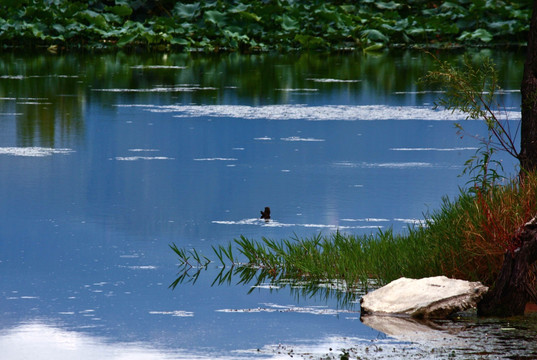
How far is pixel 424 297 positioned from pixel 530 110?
2052 mm

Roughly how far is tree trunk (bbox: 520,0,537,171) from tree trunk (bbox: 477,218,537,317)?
153 cm

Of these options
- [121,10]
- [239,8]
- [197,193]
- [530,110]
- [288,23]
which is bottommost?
[197,193]

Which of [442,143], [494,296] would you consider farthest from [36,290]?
[442,143]

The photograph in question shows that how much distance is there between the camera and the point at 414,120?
15.6 m

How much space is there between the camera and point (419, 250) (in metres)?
7.49

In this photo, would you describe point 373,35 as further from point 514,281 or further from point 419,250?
point 514,281

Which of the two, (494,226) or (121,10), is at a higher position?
(121,10)

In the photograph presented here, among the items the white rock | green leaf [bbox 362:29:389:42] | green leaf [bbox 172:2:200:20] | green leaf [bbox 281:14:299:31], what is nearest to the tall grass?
the white rock

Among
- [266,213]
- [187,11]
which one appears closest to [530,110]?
[266,213]

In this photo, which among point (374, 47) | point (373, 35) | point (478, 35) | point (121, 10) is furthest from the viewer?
point (121, 10)

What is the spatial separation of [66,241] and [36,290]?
1.45 m

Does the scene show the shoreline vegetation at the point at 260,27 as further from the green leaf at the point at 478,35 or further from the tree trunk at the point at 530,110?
the tree trunk at the point at 530,110

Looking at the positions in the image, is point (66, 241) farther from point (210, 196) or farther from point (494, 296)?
point (494, 296)

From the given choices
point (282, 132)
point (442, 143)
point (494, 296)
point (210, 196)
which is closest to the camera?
point (494, 296)
